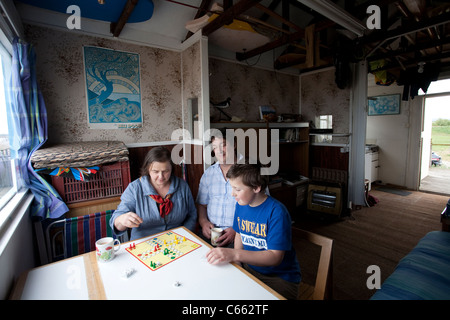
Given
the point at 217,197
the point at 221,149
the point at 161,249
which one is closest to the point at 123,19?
the point at 221,149

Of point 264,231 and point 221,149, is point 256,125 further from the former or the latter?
point 264,231

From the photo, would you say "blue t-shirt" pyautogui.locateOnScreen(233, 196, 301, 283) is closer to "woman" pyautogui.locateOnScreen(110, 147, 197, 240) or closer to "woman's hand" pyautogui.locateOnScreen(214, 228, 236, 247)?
"woman's hand" pyautogui.locateOnScreen(214, 228, 236, 247)

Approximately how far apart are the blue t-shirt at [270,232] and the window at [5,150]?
162cm

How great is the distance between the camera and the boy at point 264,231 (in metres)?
1.23

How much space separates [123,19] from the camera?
2.39 metres

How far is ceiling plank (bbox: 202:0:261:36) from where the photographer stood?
81.7 inches

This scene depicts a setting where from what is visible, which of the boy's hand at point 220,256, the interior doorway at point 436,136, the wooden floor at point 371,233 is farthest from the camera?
the interior doorway at point 436,136

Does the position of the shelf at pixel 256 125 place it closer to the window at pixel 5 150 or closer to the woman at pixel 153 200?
the woman at pixel 153 200

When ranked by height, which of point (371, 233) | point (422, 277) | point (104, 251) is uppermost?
point (104, 251)

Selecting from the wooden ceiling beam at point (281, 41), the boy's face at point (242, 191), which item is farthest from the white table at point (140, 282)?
the wooden ceiling beam at point (281, 41)

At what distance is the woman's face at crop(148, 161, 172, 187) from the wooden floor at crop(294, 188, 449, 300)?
1.72m

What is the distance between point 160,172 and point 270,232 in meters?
0.85
